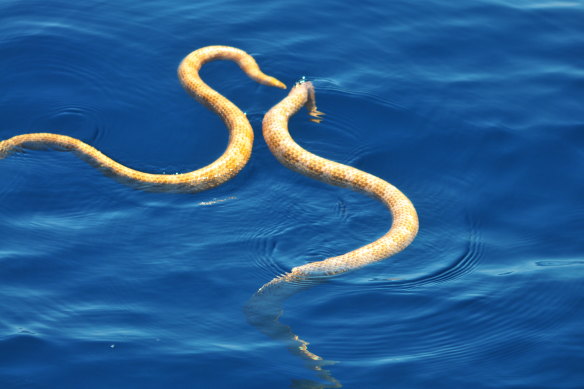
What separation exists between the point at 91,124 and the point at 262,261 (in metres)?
5.57

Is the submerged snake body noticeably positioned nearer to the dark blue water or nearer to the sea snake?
the sea snake

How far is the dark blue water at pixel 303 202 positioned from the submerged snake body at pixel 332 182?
9.5 inches

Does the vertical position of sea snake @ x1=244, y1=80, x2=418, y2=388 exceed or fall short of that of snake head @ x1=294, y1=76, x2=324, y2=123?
it falls short

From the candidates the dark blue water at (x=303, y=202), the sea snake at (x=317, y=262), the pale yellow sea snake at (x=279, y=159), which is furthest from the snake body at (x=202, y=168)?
the sea snake at (x=317, y=262)

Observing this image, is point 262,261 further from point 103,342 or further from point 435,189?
point 435,189

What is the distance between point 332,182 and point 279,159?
127cm

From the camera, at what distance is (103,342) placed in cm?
1057

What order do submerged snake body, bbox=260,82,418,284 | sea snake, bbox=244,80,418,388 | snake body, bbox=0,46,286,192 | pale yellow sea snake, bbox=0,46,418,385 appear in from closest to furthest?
1. sea snake, bbox=244,80,418,388
2. pale yellow sea snake, bbox=0,46,418,385
3. submerged snake body, bbox=260,82,418,284
4. snake body, bbox=0,46,286,192

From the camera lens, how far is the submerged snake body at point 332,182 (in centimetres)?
1227

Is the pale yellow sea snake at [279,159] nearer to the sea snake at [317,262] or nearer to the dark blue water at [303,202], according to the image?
the sea snake at [317,262]

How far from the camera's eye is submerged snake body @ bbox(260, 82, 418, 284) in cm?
1227

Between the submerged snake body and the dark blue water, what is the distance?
24 cm

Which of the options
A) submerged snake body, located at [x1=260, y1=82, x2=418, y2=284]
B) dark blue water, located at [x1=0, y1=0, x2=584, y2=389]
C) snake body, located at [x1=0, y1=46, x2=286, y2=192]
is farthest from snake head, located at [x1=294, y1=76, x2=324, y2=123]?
snake body, located at [x1=0, y1=46, x2=286, y2=192]

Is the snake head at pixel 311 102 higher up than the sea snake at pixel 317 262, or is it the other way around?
the snake head at pixel 311 102
